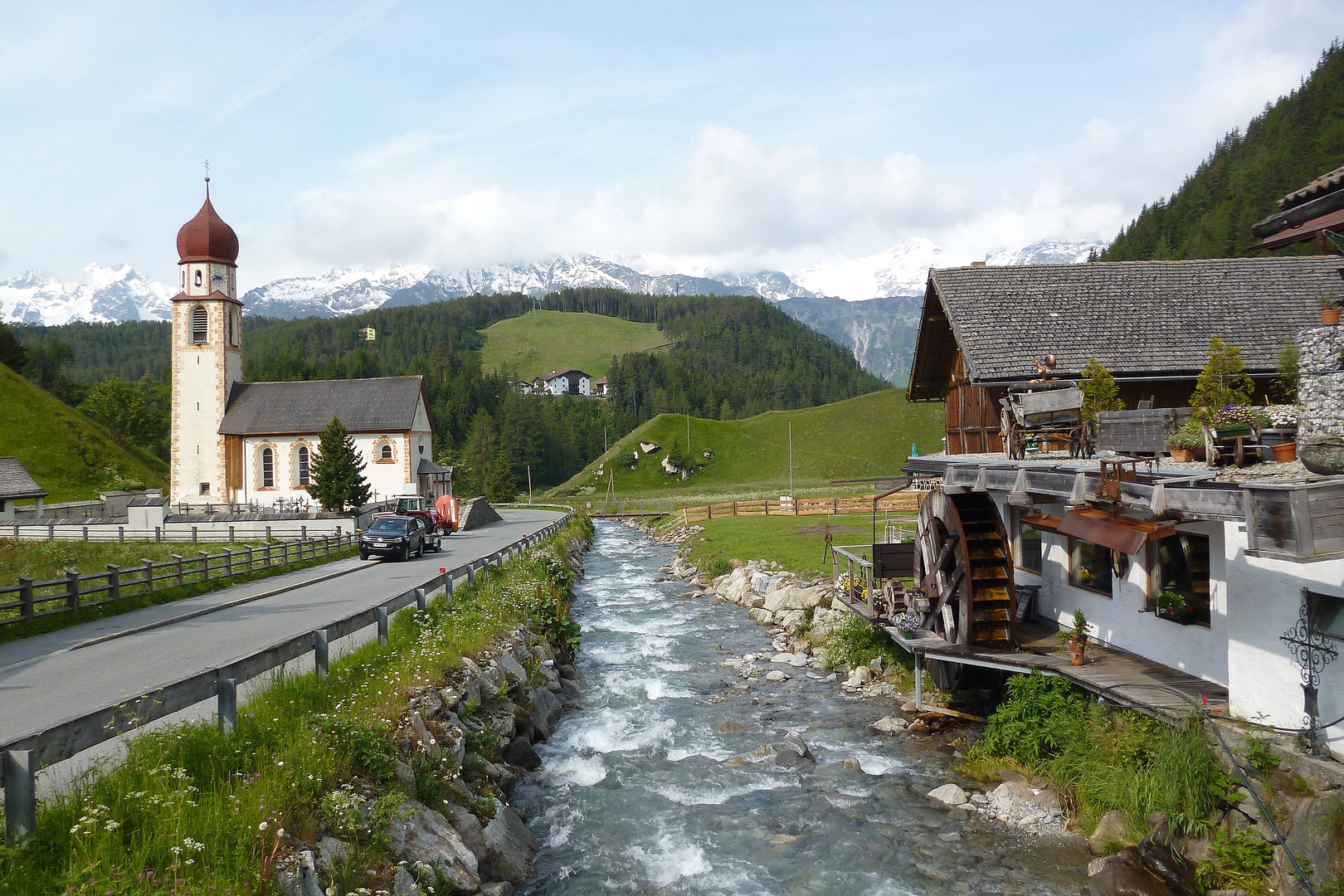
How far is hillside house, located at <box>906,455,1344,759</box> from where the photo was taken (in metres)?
7.22

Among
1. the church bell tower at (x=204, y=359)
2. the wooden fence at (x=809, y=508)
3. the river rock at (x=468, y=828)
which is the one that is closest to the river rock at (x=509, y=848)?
the river rock at (x=468, y=828)

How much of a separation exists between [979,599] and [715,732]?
17.6ft

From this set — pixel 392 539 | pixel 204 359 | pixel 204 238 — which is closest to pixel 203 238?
pixel 204 238

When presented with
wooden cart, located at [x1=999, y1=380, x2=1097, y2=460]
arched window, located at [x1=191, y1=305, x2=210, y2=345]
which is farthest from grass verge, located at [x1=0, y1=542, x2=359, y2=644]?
arched window, located at [x1=191, y1=305, x2=210, y2=345]

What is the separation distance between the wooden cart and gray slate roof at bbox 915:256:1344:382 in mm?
3474

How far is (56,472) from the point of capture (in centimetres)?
6906

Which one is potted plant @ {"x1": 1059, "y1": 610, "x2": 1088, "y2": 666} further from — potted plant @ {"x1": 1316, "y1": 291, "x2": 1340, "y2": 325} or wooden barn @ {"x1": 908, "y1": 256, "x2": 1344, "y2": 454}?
wooden barn @ {"x1": 908, "y1": 256, "x2": 1344, "y2": 454}

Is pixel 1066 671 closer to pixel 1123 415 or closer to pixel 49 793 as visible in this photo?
pixel 1123 415

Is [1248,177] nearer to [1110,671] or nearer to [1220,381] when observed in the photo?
[1220,381]

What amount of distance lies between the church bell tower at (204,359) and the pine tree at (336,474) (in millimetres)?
19172

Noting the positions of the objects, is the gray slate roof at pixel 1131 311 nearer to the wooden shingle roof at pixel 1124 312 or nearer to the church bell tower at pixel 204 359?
the wooden shingle roof at pixel 1124 312

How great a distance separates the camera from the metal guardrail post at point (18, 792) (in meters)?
5.42

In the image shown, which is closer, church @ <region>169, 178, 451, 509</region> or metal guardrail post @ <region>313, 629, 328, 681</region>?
metal guardrail post @ <region>313, 629, 328, 681</region>

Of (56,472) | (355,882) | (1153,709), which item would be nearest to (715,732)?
(1153,709)
